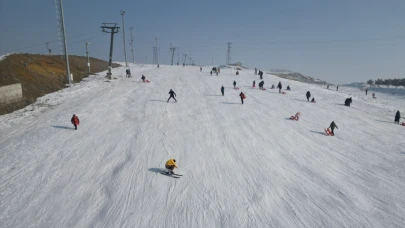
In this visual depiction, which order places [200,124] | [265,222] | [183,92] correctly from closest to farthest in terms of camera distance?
1. [265,222]
2. [200,124]
3. [183,92]

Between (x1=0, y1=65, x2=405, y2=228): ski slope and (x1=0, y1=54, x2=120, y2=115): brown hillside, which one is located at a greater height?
(x1=0, y1=54, x2=120, y2=115): brown hillside

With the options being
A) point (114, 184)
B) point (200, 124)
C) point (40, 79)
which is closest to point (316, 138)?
point (200, 124)

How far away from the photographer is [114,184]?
10516mm

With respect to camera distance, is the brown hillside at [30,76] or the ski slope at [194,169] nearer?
the ski slope at [194,169]

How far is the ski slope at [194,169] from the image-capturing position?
8.92m

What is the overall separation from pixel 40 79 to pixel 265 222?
28.2 meters

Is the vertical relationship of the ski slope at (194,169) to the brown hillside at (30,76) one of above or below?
below

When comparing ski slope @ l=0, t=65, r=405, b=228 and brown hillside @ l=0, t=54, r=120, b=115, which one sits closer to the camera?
ski slope @ l=0, t=65, r=405, b=228

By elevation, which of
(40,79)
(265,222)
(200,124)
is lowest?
(265,222)

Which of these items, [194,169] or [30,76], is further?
[30,76]

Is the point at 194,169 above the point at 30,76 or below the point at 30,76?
below

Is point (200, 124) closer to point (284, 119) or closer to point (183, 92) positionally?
point (284, 119)

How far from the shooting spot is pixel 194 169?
473 inches

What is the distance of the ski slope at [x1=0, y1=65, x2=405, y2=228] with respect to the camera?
8922mm
